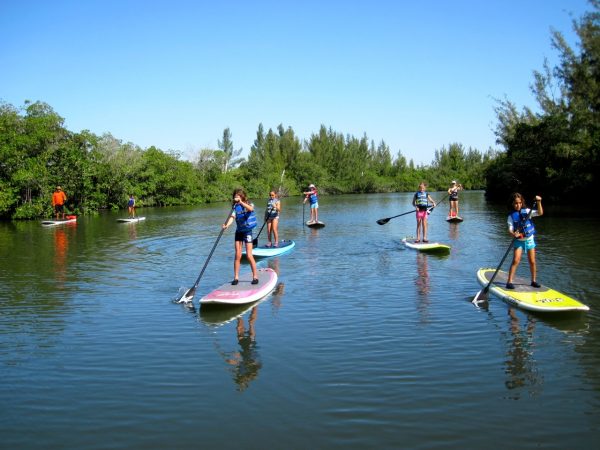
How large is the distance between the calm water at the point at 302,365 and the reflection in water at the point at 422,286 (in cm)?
7

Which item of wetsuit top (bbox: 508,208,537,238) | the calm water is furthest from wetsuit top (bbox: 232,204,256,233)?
wetsuit top (bbox: 508,208,537,238)

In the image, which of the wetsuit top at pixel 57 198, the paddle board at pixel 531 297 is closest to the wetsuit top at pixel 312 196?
the paddle board at pixel 531 297

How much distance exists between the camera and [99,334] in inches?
328

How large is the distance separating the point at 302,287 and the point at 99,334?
15.2 feet

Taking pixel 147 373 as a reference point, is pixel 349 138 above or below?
above

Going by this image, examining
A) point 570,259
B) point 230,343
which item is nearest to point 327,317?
point 230,343

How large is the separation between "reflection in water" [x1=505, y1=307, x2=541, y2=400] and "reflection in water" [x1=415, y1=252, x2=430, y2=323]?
146cm

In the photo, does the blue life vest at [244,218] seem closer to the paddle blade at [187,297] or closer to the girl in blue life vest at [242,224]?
the girl in blue life vest at [242,224]

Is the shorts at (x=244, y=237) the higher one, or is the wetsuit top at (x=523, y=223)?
the wetsuit top at (x=523, y=223)

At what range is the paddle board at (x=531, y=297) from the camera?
8.60 metres

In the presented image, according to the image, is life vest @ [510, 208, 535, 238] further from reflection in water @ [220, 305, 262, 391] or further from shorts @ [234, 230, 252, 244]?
reflection in water @ [220, 305, 262, 391]

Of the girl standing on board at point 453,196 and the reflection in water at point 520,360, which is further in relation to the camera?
the girl standing on board at point 453,196

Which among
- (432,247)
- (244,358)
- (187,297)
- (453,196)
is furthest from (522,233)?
(453,196)

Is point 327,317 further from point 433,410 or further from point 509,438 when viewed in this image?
point 509,438
